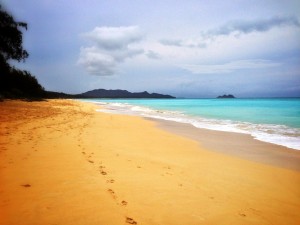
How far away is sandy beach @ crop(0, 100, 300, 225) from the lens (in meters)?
3.52

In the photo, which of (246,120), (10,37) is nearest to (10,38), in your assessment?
(10,37)

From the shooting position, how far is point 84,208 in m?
3.59

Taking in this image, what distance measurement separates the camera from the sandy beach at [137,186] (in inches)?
139

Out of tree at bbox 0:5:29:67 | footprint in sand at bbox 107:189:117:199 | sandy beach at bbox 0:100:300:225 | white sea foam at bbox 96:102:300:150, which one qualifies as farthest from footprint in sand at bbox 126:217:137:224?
tree at bbox 0:5:29:67

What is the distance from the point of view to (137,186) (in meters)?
4.65

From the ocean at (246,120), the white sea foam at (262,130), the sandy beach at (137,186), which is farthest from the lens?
the ocean at (246,120)

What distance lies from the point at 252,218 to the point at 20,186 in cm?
426

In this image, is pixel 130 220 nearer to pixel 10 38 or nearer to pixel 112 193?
pixel 112 193

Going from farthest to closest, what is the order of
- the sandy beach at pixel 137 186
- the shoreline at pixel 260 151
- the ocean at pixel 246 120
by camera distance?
the ocean at pixel 246 120, the shoreline at pixel 260 151, the sandy beach at pixel 137 186

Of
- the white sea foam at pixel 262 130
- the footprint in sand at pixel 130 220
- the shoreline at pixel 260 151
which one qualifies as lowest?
the shoreline at pixel 260 151

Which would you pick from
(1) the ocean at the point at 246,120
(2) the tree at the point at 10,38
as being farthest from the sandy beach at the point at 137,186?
(2) the tree at the point at 10,38

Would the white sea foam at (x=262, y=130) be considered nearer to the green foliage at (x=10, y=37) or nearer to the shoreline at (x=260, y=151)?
the shoreline at (x=260, y=151)

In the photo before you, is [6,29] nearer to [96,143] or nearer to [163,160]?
[96,143]

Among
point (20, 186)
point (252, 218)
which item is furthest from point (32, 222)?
point (252, 218)
